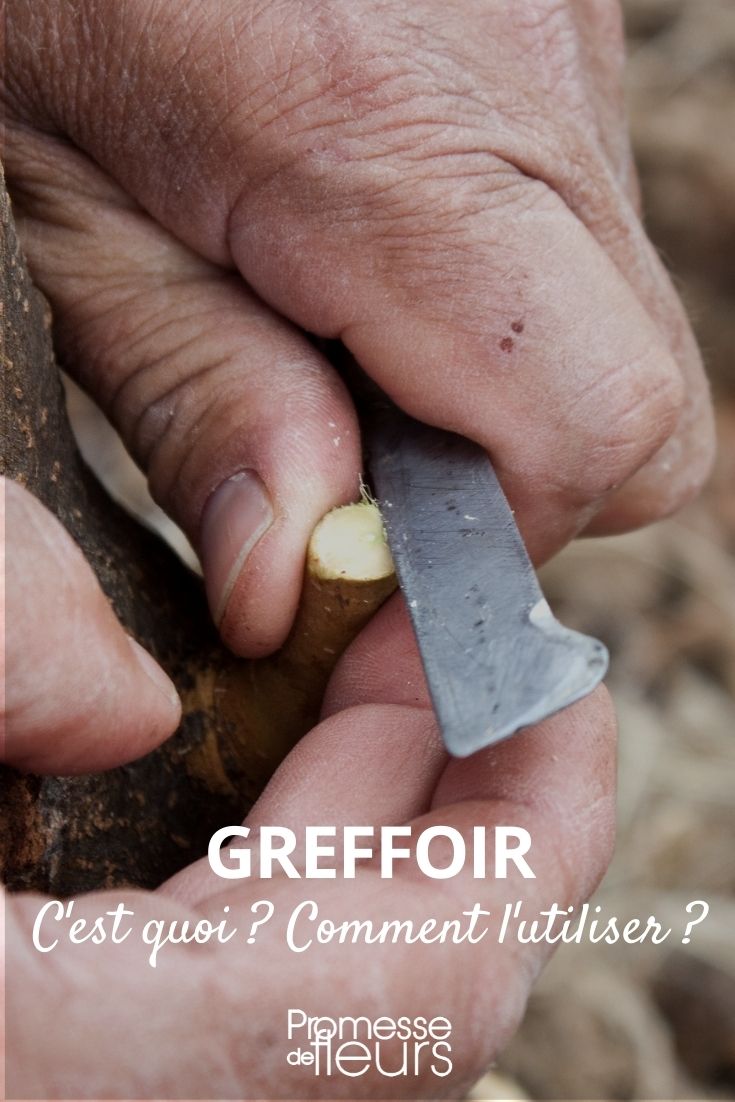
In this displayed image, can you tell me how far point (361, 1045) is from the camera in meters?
0.69

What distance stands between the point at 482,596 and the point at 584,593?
6.01 ft

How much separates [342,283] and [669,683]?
1712mm

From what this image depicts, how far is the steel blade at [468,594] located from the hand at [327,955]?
8 cm

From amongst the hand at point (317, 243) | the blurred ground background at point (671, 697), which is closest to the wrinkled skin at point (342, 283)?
the hand at point (317, 243)

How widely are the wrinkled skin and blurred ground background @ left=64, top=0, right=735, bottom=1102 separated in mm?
956

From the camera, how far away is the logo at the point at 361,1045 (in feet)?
2.22

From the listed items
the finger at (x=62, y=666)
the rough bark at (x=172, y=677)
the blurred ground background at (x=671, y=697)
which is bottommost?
the blurred ground background at (x=671, y=697)

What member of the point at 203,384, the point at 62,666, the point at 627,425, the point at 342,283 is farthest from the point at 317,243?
the point at 62,666

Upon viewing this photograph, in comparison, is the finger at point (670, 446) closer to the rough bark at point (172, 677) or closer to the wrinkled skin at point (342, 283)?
the wrinkled skin at point (342, 283)

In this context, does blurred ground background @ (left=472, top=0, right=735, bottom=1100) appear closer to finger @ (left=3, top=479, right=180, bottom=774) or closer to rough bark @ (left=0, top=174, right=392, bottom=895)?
rough bark @ (left=0, top=174, right=392, bottom=895)

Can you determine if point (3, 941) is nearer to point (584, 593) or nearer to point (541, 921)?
point (541, 921)

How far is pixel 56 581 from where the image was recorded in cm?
71

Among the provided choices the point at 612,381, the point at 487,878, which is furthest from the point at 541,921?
the point at 612,381

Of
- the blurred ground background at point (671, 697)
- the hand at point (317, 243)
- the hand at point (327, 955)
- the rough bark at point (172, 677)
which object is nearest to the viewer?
the hand at point (327, 955)
